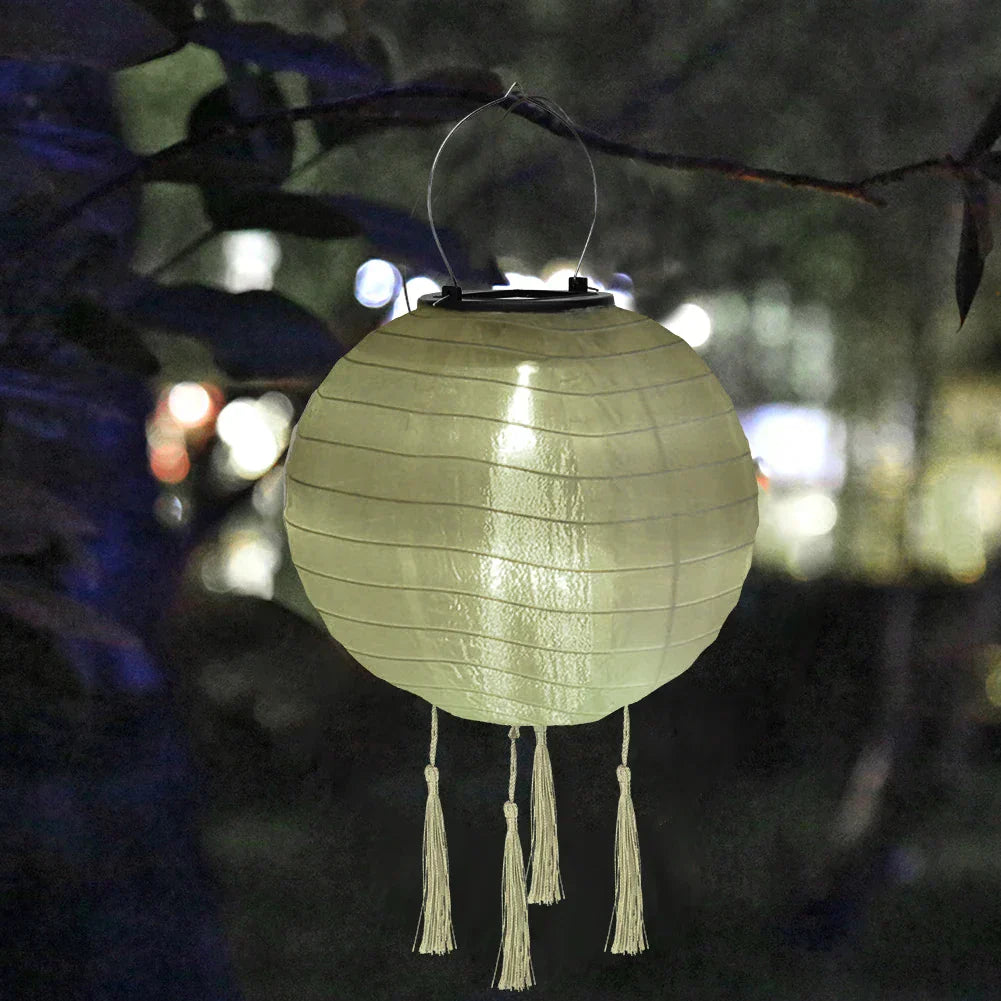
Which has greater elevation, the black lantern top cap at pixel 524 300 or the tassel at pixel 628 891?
the black lantern top cap at pixel 524 300

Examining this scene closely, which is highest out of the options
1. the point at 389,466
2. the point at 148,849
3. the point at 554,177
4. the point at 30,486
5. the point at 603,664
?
the point at 554,177

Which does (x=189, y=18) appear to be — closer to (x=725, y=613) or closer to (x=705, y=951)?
(x=725, y=613)

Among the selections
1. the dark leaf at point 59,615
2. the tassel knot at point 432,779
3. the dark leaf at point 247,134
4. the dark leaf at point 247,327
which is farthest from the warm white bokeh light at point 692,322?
the dark leaf at point 59,615

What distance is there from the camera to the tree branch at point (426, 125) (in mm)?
2092

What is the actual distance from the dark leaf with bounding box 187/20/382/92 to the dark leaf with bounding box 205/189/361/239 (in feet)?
0.62

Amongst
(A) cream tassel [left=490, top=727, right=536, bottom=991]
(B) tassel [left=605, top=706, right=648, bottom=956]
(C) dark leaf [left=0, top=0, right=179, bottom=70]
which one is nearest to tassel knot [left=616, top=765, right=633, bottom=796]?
(B) tassel [left=605, top=706, right=648, bottom=956]

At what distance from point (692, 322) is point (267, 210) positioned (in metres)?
0.68

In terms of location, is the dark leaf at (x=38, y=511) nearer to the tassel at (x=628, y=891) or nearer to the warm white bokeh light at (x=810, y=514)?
the tassel at (x=628, y=891)

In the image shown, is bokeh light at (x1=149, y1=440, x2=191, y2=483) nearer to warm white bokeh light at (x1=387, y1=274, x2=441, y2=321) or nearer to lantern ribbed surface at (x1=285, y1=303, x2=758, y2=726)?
warm white bokeh light at (x1=387, y1=274, x2=441, y2=321)

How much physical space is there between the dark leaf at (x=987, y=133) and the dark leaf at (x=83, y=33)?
1237mm

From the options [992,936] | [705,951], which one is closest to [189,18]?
[705,951]

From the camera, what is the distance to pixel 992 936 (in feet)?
7.62

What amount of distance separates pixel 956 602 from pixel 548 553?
1.33 metres

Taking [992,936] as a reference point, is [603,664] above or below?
above
